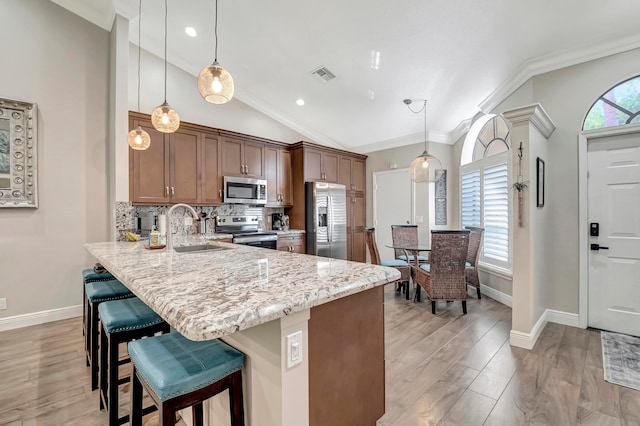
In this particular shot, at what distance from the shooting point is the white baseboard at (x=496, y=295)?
374 cm

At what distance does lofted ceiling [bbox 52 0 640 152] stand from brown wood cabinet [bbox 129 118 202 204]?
1.30 meters

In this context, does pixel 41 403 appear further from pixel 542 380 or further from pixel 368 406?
pixel 542 380

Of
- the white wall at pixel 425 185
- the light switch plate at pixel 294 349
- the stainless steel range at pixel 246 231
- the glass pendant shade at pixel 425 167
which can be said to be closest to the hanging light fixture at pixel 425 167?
the glass pendant shade at pixel 425 167

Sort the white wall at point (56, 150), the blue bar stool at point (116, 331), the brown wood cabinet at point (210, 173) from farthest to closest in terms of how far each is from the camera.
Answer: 1. the brown wood cabinet at point (210, 173)
2. the white wall at point (56, 150)
3. the blue bar stool at point (116, 331)

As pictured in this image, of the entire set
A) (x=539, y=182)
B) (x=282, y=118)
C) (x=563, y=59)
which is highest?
(x=282, y=118)

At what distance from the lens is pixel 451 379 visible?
2111 mm

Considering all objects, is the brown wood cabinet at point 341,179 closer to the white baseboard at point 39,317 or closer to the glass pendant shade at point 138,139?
the glass pendant shade at point 138,139

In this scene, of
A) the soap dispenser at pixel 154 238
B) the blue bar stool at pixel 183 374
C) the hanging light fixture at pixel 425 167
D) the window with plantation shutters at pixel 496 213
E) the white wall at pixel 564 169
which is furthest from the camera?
the hanging light fixture at pixel 425 167

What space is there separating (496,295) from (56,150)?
5.85 meters

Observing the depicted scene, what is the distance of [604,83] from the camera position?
293 cm

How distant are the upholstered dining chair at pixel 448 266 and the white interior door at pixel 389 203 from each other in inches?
81.5

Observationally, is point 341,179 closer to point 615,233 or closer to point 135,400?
point 615,233

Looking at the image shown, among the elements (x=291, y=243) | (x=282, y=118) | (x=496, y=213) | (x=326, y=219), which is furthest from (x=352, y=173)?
(x=496, y=213)

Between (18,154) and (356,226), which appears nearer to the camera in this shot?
(18,154)
